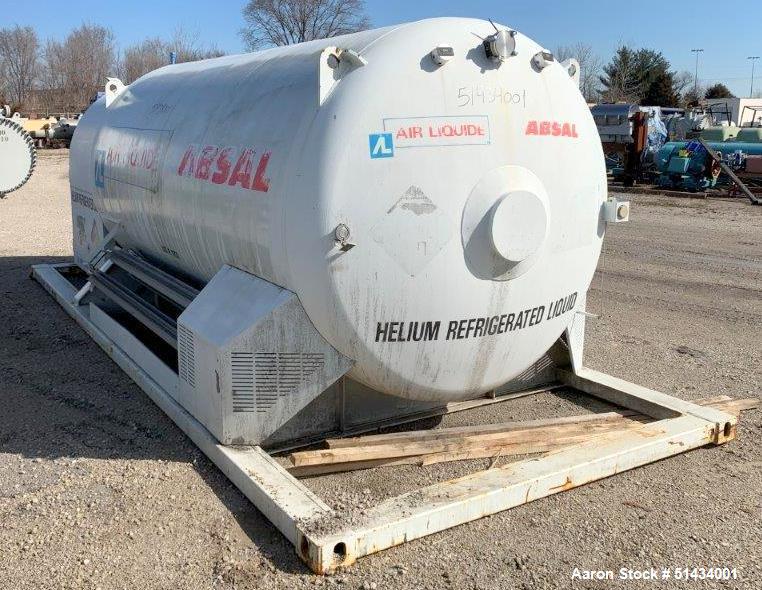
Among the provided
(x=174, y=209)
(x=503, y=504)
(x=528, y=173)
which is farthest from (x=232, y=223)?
(x=503, y=504)

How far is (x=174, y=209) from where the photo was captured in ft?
14.3

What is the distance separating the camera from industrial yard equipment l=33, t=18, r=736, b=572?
10.0 feet

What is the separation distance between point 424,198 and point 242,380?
3.73 ft

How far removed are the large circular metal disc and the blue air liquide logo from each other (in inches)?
328

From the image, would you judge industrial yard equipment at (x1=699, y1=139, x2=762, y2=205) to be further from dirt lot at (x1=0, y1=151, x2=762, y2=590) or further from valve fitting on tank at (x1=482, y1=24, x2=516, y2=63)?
valve fitting on tank at (x1=482, y1=24, x2=516, y2=63)

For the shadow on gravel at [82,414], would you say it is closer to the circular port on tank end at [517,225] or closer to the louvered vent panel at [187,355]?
the louvered vent panel at [187,355]

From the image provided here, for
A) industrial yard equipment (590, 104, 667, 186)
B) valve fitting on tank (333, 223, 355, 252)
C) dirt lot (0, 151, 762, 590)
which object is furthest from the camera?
industrial yard equipment (590, 104, 667, 186)

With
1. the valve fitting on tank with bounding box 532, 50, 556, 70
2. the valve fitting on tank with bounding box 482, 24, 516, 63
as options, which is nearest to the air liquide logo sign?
the valve fitting on tank with bounding box 482, 24, 516, 63

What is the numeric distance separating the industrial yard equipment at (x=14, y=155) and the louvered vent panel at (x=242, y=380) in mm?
7955

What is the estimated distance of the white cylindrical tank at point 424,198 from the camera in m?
3.05

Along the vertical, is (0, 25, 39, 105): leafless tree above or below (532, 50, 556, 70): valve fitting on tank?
above

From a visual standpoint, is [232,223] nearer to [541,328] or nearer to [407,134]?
[407,134]

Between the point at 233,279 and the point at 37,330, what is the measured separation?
3.00 m

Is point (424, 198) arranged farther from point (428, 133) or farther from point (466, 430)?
point (466, 430)
